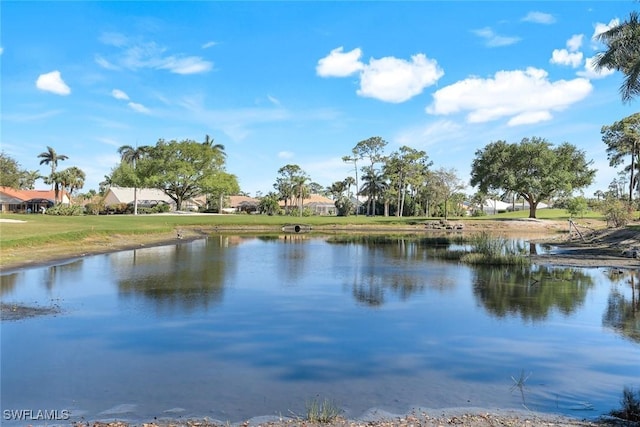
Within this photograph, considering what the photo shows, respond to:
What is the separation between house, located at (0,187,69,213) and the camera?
3526 inches

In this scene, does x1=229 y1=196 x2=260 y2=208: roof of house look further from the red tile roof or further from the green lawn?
the green lawn

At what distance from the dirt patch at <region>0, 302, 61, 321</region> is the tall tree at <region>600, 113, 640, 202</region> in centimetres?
7442

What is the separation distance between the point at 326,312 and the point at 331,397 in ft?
22.2

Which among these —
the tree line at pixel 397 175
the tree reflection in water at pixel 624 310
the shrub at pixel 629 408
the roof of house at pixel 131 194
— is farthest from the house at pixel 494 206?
the shrub at pixel 629 408

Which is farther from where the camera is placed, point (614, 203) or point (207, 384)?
point (614, 203)

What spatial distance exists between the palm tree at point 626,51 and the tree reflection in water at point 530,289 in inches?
340

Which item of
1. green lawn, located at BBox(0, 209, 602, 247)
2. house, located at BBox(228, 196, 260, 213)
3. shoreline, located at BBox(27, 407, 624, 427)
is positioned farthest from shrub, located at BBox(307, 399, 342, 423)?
house, located at BBox(228, 196, 260, 213)

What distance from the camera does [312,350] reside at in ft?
35.7

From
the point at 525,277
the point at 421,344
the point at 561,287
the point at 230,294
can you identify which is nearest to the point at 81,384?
the point at 421,344

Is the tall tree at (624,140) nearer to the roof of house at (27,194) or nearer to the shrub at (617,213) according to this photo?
the shrub at (617,213)

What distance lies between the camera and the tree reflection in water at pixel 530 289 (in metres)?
15.6

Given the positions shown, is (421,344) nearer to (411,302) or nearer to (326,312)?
(326,312)

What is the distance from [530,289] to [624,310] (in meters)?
3.90

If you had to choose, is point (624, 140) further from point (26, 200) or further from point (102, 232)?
point (26, 200)
